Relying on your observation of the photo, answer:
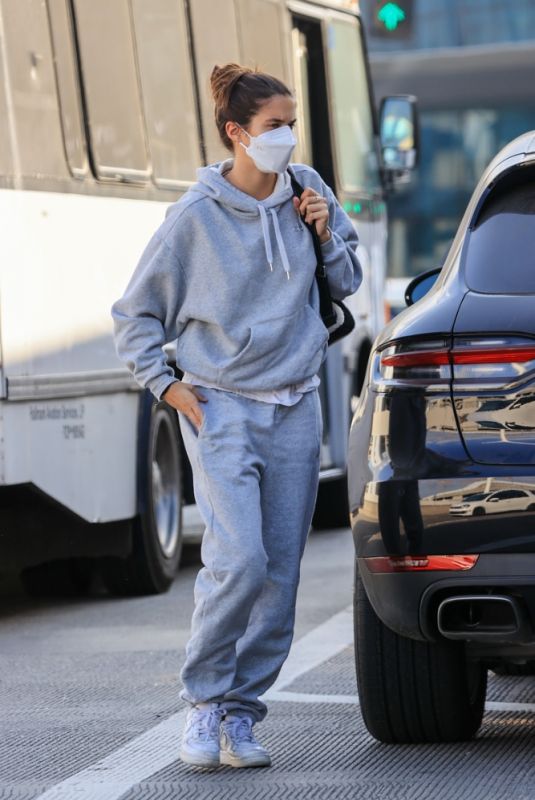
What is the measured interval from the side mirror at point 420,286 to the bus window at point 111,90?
3576 mm

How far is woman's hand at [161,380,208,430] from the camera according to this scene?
5.00m

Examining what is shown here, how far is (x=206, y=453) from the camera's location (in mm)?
5000

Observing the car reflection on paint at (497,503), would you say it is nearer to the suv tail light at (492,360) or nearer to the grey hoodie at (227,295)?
the suv tail light at (492,360)

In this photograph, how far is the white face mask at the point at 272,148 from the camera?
16.3 ft

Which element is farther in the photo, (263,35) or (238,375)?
(263,35)

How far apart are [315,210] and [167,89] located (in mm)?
4972

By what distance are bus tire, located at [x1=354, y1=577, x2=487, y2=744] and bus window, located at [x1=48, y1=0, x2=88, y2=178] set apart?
4142 mm

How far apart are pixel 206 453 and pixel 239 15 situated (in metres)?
6.52

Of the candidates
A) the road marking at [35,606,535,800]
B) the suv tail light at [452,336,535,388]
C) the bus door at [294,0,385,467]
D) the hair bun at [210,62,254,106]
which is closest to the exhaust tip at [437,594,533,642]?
the suv tail light at [452,336,535,388]

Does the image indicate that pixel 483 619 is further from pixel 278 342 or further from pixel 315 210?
pixel 315 210

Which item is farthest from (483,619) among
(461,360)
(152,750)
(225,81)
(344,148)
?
(344,148)

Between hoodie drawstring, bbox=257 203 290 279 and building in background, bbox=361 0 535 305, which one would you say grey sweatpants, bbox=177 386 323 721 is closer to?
hoodie drawstring, bbox=257 203 290 279

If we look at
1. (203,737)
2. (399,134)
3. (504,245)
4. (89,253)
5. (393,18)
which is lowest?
(203,737)

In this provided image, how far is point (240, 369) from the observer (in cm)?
500
